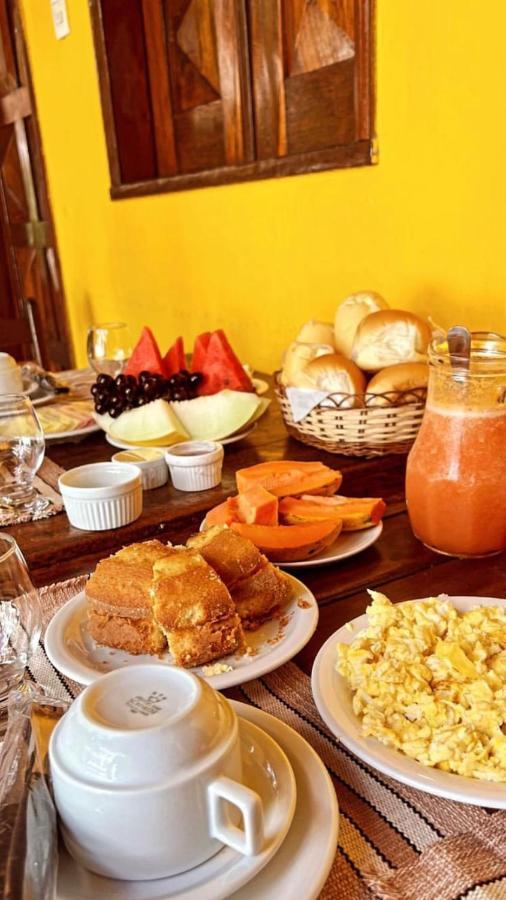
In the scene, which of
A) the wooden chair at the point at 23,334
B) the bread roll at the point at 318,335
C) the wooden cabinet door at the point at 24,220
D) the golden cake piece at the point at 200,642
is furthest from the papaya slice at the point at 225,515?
the wooden cabinet door at the point at 24,220

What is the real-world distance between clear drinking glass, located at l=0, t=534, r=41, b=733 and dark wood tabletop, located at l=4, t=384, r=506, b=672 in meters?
0.24

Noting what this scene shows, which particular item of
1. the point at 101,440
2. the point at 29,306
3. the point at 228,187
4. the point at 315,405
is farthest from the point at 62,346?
the point at 315,405

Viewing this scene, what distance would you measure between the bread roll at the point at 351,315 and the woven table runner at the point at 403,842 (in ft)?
2.73

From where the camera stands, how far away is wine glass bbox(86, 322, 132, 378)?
1.72 metres

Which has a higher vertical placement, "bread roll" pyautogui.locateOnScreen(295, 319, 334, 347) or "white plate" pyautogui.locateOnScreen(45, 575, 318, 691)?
"bread roll" pyautogui.locateOnScreen(295, 319, 334, 347)

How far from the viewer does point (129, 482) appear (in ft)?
3.08

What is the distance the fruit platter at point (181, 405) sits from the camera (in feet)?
4.01

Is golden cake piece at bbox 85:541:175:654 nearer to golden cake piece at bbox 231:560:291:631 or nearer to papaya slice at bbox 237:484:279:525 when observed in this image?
golden cake piece at bbox 231:560:291:631

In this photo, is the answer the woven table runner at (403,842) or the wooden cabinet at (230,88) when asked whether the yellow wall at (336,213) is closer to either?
the wooden cabinet at (230,88)

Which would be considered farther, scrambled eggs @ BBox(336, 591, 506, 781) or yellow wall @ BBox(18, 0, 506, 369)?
yellow wall @ BBox(18, 0, 506, 369)

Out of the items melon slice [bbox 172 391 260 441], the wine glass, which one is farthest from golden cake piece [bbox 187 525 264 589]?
the wine glass

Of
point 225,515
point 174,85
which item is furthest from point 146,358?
point 174,85

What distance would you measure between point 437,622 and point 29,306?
344 centimetres

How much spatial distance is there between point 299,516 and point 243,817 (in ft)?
1.60
